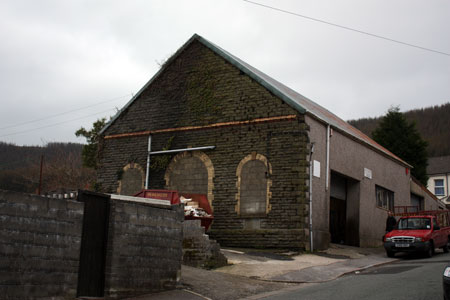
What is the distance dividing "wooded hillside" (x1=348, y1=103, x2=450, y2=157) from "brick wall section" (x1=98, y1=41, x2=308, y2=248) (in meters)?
78.7

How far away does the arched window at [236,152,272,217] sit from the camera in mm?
20703

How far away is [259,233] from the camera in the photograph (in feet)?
66.7

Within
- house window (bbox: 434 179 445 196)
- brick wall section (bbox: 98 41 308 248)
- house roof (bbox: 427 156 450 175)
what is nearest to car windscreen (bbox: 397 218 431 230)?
brick wall section (bbox: 98 41 308 248)

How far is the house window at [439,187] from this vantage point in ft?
214

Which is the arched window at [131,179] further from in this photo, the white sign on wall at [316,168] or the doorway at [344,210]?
the doorway at [344,210]

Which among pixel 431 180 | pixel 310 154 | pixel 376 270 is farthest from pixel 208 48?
pixel 431 180

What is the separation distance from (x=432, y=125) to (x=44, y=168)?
275 ft

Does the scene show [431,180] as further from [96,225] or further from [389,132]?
[96,225]

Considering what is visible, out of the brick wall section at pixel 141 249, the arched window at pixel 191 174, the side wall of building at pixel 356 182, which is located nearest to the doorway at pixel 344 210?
the side wall of building at pixel 356 182

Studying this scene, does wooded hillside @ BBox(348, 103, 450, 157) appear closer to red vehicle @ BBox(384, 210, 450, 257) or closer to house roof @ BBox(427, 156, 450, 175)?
house roof @ BBox(427, 156, 450, 175)

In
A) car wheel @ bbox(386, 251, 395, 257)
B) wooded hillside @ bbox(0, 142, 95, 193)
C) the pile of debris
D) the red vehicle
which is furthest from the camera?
wooded hillside @ bbox(0, 142, 95, 193)

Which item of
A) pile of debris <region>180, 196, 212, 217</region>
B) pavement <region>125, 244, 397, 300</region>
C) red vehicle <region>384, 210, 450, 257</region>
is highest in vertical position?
pile of debris <region>180, 196, 212, 217</region>

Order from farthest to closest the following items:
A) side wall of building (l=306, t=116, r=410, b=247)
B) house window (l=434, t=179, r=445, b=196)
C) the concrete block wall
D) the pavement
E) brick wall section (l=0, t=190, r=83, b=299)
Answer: house window (l=434, t=179, r=445, b=196) < side wall of building (l=306, t=116, r=410, b=247) < the concrete block wall < the pavement < brick wall section (l=0, t=190, r=83, b=299)

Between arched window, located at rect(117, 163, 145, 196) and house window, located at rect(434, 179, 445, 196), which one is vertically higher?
house window, located at rect(434, 179, 445, 196)
